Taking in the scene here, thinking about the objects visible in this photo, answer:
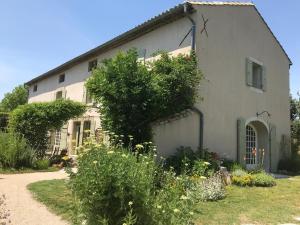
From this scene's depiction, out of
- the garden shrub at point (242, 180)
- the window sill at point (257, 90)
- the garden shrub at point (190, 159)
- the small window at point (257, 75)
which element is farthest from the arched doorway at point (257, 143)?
the garden shrub at point (242, 180)

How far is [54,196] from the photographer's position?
727cm

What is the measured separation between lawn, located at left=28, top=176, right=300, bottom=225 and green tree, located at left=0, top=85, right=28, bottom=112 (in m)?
32.1

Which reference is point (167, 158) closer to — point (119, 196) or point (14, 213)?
point (14, 213)

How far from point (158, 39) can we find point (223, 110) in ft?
11.6

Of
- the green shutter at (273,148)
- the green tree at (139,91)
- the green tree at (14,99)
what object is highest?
the green tree at (14,99)

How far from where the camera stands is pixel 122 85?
9992mm

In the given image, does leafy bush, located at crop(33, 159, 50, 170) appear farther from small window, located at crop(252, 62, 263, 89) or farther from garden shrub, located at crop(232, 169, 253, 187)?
small window, located at crop(252, 62, 263, 89)

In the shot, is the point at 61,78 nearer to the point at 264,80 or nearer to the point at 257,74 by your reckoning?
the point at 257,74

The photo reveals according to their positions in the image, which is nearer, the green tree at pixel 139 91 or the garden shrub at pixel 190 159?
the garden shrub at pixel 190 159

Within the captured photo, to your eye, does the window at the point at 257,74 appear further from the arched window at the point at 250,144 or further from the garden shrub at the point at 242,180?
the garden shrub at the point at 242,180

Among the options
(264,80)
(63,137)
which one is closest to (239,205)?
(264,80)

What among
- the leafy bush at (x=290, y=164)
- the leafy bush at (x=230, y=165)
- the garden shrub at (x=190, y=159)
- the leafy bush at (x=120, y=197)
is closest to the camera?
the leafy bush at (x=120, y=197)

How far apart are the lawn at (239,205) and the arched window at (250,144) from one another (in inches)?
201

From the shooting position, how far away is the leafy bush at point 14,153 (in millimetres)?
11836
